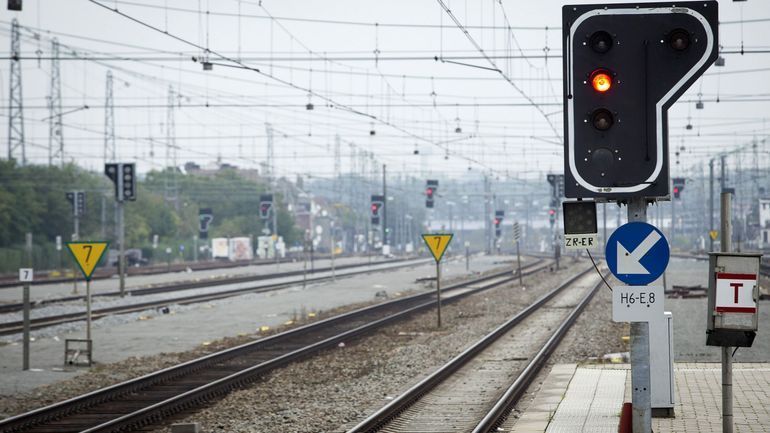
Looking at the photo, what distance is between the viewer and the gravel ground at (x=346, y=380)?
13.6 m

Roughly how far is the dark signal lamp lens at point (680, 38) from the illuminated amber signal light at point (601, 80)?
0.54m

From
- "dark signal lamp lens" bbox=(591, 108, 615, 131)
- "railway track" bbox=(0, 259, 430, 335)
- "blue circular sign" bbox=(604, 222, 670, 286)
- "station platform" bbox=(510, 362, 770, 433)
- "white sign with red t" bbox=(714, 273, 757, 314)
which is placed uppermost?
"dark signal lamp lens" bbox=(591, 108, 615, 131)

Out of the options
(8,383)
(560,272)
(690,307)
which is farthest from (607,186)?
(560,272)

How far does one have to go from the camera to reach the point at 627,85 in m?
7.51

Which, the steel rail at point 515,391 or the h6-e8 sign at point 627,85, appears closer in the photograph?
the h6-e8 sign at point 627,85

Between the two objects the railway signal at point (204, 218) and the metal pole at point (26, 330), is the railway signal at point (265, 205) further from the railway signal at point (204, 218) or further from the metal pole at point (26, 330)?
the metal pole at point (26, 330)

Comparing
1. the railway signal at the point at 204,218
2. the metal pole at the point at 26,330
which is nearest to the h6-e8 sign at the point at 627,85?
the metal pole at the point at 26,330

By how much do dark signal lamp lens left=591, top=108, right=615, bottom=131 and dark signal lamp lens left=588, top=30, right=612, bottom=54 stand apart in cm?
45

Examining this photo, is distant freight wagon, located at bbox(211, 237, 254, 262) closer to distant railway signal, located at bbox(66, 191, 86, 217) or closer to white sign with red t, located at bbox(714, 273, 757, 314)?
distant railway signal, located at bbox(66, 191, 86, 217)

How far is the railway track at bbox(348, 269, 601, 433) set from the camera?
13148 mm

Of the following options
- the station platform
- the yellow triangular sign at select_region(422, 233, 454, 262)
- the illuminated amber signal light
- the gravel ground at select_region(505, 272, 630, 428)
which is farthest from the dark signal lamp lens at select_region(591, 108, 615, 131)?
the yellow triangular sign at select_region(422, 233, 454, 262)

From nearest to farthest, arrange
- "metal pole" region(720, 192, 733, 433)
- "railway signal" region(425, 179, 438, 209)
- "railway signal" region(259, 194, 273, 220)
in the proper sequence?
"metal pole" region(720, 192, 733, 433) → "railway signal" region(425, 179, 438, 209) → "railway signal" region(259, 194, 273, 220)

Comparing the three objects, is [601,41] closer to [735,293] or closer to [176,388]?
[735,293]

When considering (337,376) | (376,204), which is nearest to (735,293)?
(337,376)
